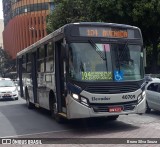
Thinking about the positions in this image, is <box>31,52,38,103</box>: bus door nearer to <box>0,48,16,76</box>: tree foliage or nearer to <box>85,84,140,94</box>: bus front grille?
<box>85,84,140,94</box>: bus front grille

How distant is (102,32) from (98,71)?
1.27m

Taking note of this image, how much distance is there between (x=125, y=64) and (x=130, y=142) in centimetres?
281

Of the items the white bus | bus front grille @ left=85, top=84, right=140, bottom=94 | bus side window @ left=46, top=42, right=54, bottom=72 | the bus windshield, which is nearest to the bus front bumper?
the white bus

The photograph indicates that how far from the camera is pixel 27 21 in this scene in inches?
3516

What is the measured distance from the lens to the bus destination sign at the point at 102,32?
10.7 m

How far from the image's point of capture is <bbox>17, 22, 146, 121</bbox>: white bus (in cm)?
1026

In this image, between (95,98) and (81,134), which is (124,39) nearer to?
(95,98)

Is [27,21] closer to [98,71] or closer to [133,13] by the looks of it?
[133,13]

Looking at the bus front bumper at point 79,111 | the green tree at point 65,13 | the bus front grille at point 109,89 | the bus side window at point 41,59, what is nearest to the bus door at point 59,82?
the bus front bumper at point 79,111

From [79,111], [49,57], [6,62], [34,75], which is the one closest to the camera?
[79,111]

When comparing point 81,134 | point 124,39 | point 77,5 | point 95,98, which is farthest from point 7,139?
point 77,5

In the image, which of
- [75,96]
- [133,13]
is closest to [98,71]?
[75,96]

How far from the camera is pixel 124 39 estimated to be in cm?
1104

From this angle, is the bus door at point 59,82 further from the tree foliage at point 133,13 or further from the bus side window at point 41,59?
the tree foliage at point 133,13
